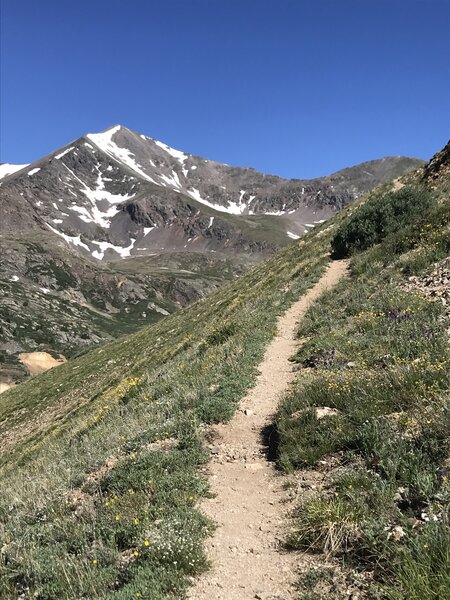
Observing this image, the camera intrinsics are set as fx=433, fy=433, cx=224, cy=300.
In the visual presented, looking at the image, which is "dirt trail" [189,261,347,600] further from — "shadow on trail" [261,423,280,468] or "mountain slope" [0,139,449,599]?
"mountain slope" [0,139,449,599]

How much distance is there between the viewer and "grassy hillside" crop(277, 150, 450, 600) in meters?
4.70

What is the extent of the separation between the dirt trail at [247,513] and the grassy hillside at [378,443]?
355 millimetres

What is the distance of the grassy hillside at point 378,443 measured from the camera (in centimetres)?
470

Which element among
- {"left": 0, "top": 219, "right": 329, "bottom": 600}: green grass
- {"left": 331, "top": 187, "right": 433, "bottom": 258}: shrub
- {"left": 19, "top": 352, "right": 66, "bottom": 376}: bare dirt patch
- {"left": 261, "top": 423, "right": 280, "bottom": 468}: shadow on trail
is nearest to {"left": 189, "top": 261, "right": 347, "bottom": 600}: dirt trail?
{"left": 261, "top": 423, "right": 280, "bottom": 468}: shadow on trail

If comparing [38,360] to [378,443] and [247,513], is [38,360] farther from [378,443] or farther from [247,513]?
[378,443]

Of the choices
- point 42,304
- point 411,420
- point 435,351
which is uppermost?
point 435,351

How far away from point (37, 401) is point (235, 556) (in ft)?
103

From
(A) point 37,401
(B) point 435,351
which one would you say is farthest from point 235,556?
(A) point 37,401

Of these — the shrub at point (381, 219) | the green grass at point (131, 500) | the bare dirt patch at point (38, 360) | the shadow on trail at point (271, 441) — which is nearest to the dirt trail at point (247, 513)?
the shadow on trail at point (271, 441)

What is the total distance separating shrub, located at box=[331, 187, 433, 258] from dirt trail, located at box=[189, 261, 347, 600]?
14681 millimetres

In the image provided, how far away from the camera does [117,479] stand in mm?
7680

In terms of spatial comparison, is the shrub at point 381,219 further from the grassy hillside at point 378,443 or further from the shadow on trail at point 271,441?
the shadow on trail at point 271,441

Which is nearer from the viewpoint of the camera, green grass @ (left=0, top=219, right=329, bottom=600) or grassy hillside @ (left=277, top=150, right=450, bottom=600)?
grassy hillside @ (left=277, top=150, right=450, bottom=600)

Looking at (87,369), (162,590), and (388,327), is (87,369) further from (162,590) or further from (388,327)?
(162,590)
